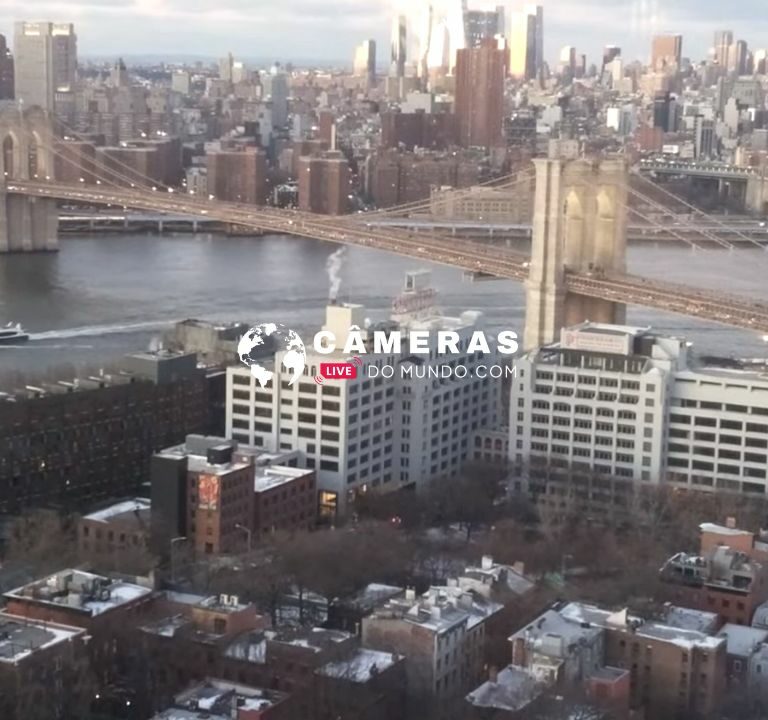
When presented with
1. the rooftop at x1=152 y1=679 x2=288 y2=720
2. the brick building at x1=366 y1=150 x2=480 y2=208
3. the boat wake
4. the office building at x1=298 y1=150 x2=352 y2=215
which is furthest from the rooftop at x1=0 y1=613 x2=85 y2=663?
the brick building at x1=366 y1=150 x2=480 y2=208

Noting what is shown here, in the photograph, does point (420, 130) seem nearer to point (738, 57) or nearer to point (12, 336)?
point (738, 57)

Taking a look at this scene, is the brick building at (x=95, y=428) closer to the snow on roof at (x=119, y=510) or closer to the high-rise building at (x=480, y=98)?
the snow on roof at (x=119, y=510)

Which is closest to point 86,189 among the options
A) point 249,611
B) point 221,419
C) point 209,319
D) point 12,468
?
point 209,319

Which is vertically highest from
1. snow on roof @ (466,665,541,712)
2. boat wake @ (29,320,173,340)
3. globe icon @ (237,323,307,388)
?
globe icon @ (237,323,307,388)

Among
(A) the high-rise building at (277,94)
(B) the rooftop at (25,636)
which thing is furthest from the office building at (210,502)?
(A) the high-rise building at (277,94)

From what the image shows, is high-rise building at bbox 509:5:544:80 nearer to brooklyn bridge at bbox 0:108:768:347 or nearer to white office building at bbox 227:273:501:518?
brooklyn bridge at bbox 0:108:768:347

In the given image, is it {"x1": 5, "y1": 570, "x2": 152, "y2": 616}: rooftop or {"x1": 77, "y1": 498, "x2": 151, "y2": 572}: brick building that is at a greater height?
{"x1": 5, "y1": 570, "x2": 152, "y2": 616}: rooftop

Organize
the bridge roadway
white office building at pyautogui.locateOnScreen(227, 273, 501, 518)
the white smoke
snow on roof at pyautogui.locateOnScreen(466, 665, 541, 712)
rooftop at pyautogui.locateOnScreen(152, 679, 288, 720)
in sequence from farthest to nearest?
the white smoke → the bridge roadway → white office building at pyautogui.locateOnScreen(227, 273, 501, 518) → snow on roof at pyautogui.locateOnScreen(466, 665, 541, 712) → rooftop at pyautogui.locateOnScreen(152, 679, 288, 720)
